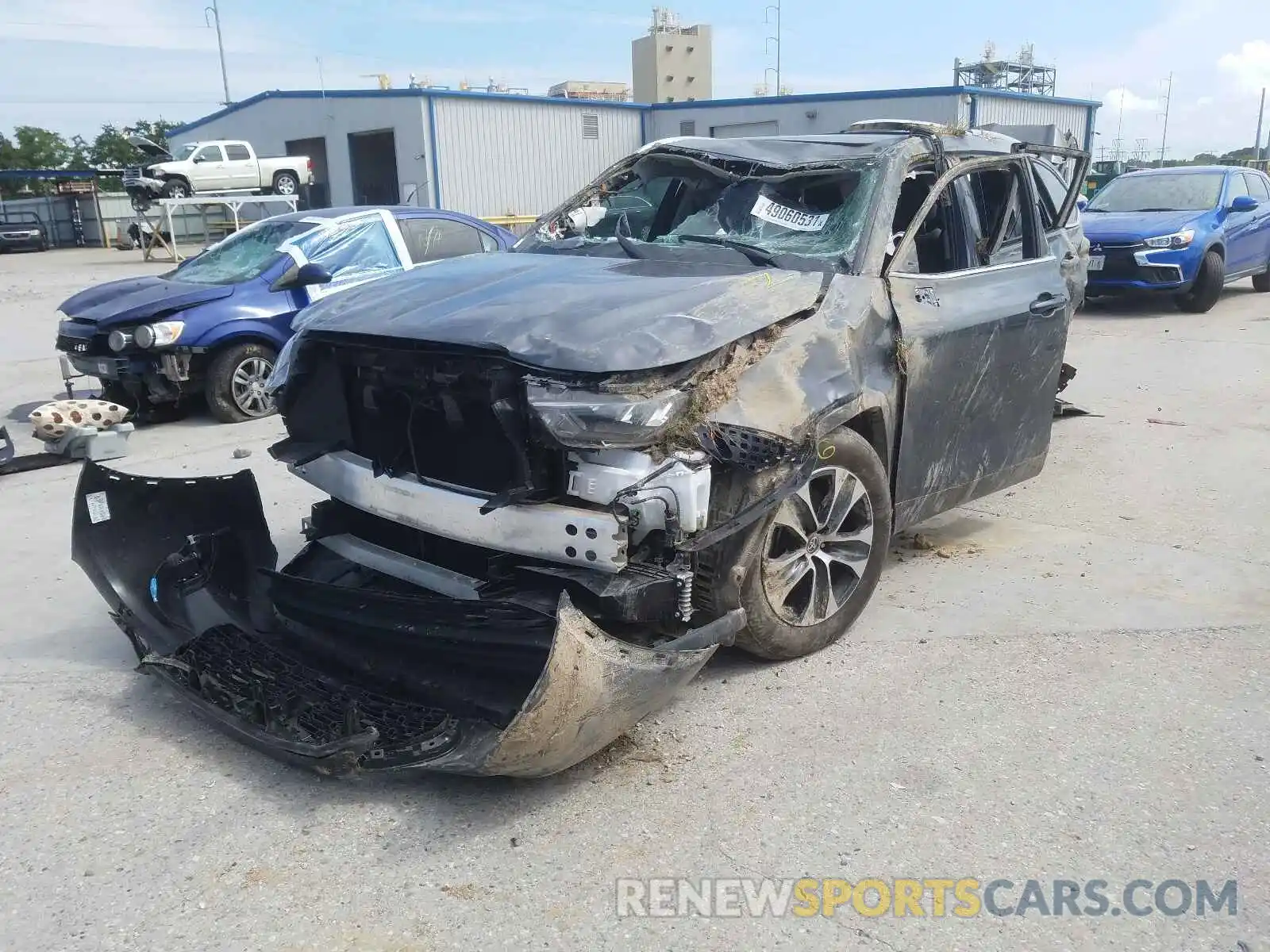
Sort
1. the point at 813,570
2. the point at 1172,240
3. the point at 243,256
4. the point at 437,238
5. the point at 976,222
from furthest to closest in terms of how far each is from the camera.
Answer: the point at 1172,240, the point at 437,238, the point at 243,256, the point at 976,222, the point at 813,570

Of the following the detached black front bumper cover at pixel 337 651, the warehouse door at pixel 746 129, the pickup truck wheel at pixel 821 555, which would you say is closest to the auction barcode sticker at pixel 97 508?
the detached black front bumper cover at pixel 337 651

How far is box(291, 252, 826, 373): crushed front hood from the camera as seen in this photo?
3.31m

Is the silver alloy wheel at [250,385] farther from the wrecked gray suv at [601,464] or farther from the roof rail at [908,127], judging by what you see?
the roof rail at [908,127]

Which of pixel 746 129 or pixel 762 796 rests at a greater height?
pixel 746 129

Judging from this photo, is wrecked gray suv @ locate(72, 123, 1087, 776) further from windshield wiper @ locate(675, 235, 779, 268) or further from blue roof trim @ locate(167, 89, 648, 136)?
blue roof trim @ locate(167, 89, 648, 136)

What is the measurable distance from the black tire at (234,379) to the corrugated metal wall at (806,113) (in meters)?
19.4

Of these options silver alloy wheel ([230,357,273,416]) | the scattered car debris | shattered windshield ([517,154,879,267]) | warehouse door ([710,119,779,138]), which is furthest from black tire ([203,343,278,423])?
warehouse door ([710,119,779,138])

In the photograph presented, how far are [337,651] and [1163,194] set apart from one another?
1391cm

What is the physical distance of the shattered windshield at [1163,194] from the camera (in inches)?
543

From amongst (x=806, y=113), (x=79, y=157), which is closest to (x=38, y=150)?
(x=79, y=157)

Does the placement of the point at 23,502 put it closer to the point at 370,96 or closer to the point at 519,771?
the point at 519,771

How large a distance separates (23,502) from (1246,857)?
666 centimetres

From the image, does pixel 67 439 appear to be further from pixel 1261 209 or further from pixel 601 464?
pixel 1261 209

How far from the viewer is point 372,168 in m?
32.7
